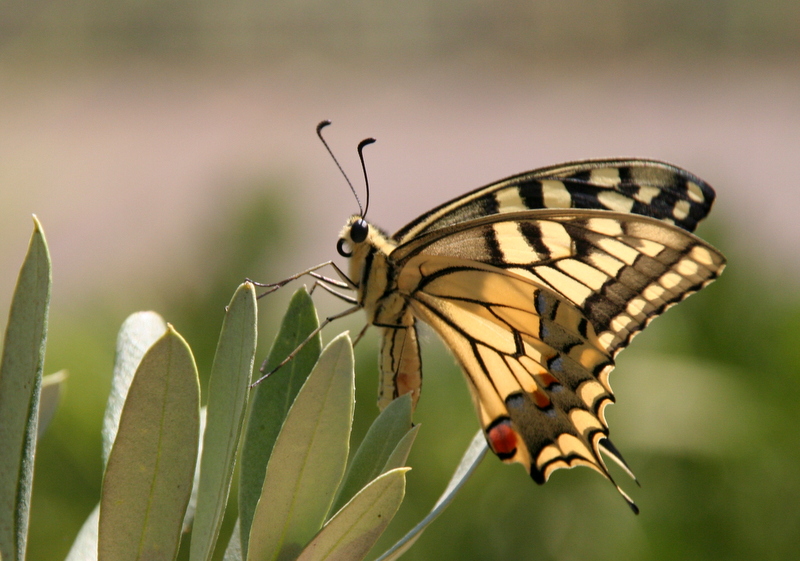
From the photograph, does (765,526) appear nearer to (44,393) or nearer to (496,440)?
(496,440)

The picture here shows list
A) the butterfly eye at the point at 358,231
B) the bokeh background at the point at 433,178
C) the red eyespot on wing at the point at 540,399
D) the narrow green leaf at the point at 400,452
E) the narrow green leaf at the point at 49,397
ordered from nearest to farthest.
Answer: the narrow green leaf at the point at 400,452 → the narrow green leaf at the point at 49,397 → the butterfly eye at the point at 358,231 → the red eyespot on wing at the point at 540,399 → the bokeh background at the point at 433,178

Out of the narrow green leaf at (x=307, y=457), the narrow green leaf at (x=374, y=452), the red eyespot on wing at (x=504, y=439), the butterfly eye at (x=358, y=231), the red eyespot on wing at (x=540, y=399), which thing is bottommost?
the red eyespot on wing at (x=540, y=399)

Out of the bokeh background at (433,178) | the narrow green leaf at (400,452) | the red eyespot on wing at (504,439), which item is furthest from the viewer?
the bokeh background at (433,178)

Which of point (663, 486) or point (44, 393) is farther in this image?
point (663, 486)

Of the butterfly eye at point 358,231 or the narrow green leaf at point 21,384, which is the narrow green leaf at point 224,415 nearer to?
the narrow green leaf at point 21,384

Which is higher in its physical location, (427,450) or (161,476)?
(161,476)

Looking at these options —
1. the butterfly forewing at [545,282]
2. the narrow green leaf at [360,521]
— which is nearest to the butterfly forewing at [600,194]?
the butterfly forewing at [545,282]

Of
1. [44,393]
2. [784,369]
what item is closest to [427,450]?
[784,369]
